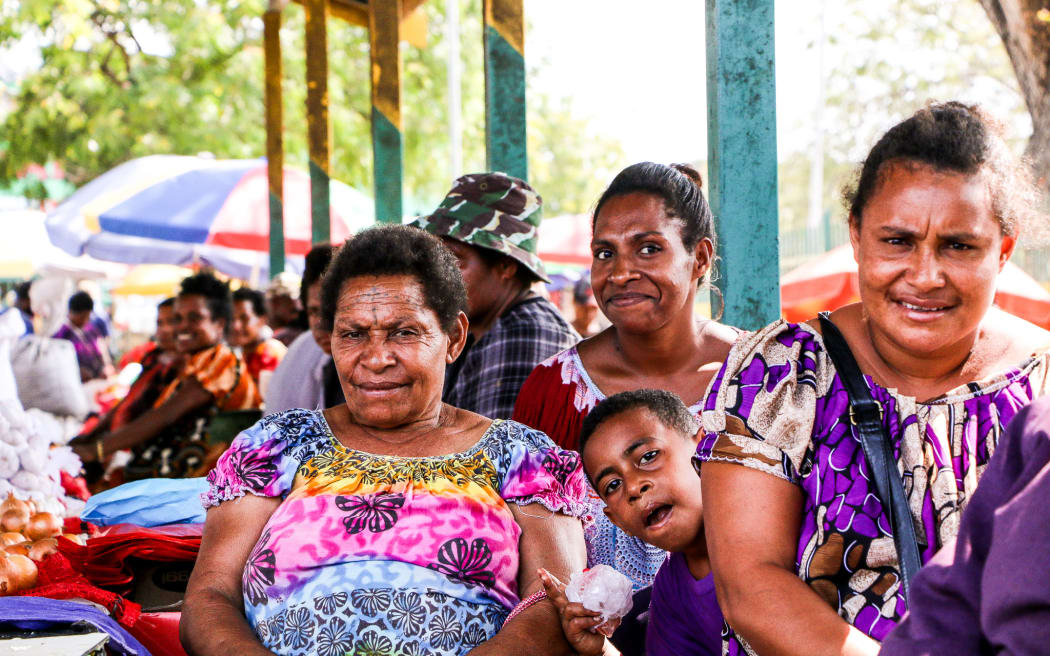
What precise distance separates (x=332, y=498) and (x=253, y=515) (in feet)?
0.69

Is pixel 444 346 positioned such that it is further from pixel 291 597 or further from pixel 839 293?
pixel 839 293

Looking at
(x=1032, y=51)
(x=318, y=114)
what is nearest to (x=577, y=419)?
(x=1032, y=51)

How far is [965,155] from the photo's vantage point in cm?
189

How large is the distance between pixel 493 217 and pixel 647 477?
1799 mm

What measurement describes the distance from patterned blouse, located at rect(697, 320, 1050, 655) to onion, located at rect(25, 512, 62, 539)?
2.64 metres

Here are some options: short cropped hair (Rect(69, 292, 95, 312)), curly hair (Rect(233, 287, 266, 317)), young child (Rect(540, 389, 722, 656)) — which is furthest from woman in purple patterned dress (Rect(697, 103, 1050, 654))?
short cropped hair (Rect(69, 292, 95, 312))

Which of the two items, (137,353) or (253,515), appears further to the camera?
(137,353)

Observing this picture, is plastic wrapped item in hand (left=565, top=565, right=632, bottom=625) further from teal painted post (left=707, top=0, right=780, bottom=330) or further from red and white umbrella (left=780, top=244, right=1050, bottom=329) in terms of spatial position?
red and white umbrella (left=780, top=244, right=1050, bottom=329)

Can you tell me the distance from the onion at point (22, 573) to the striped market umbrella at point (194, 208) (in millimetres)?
5858

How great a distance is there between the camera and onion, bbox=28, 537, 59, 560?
3.44 metres

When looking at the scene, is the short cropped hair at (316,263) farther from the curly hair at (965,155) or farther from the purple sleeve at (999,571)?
the purple sleeve at (999,571)

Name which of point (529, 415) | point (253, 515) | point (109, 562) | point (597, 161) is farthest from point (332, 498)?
point (597, 161)

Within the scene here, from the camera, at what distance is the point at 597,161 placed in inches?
1223

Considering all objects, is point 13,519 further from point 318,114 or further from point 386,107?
point 318,114
